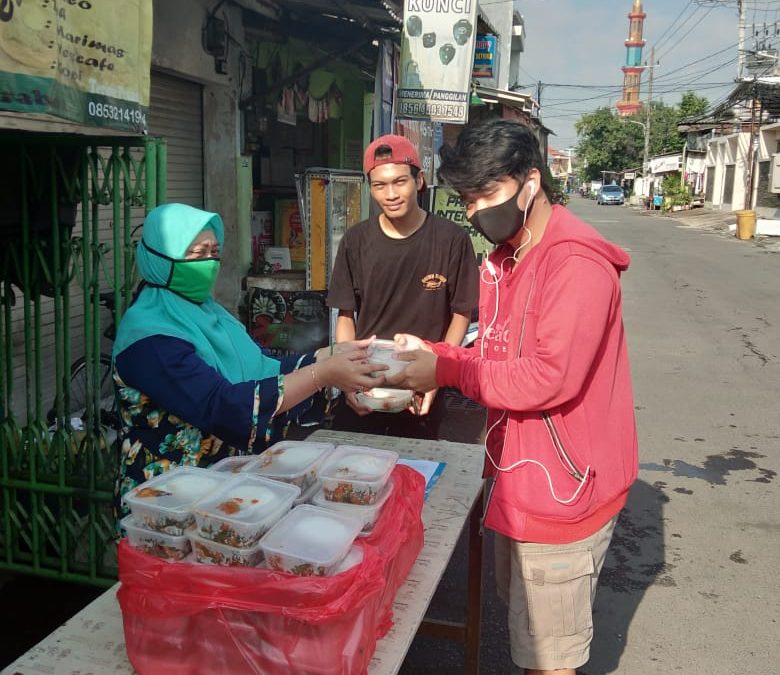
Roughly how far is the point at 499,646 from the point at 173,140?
16.5 feet

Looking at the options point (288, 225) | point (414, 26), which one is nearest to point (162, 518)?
point (288, 225)

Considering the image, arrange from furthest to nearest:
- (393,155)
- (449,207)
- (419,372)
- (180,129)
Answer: (449,207)
(180,129)
(393,155)
(419,372)

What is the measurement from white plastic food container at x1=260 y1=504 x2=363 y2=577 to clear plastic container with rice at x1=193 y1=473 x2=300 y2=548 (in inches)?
1.0

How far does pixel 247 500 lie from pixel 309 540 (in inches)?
7.1

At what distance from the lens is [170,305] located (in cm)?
231

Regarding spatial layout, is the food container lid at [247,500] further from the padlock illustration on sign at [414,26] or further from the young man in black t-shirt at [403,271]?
the padlock illustration on sign at [414,26]

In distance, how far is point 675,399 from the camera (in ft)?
22.4

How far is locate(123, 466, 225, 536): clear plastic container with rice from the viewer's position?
59.7 inches

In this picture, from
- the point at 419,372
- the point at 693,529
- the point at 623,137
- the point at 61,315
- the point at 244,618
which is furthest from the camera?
the point at 623,137

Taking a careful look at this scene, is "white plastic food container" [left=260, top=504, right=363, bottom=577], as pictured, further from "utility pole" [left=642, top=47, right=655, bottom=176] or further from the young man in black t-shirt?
"utility pole" [left=642, top=47, right=655, bottom=176]

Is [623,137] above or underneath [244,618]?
above

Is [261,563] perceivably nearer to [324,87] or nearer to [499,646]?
[499,646]

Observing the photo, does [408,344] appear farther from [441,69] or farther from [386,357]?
[441,69]

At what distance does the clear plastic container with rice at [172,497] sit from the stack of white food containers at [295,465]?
0.40 ft
